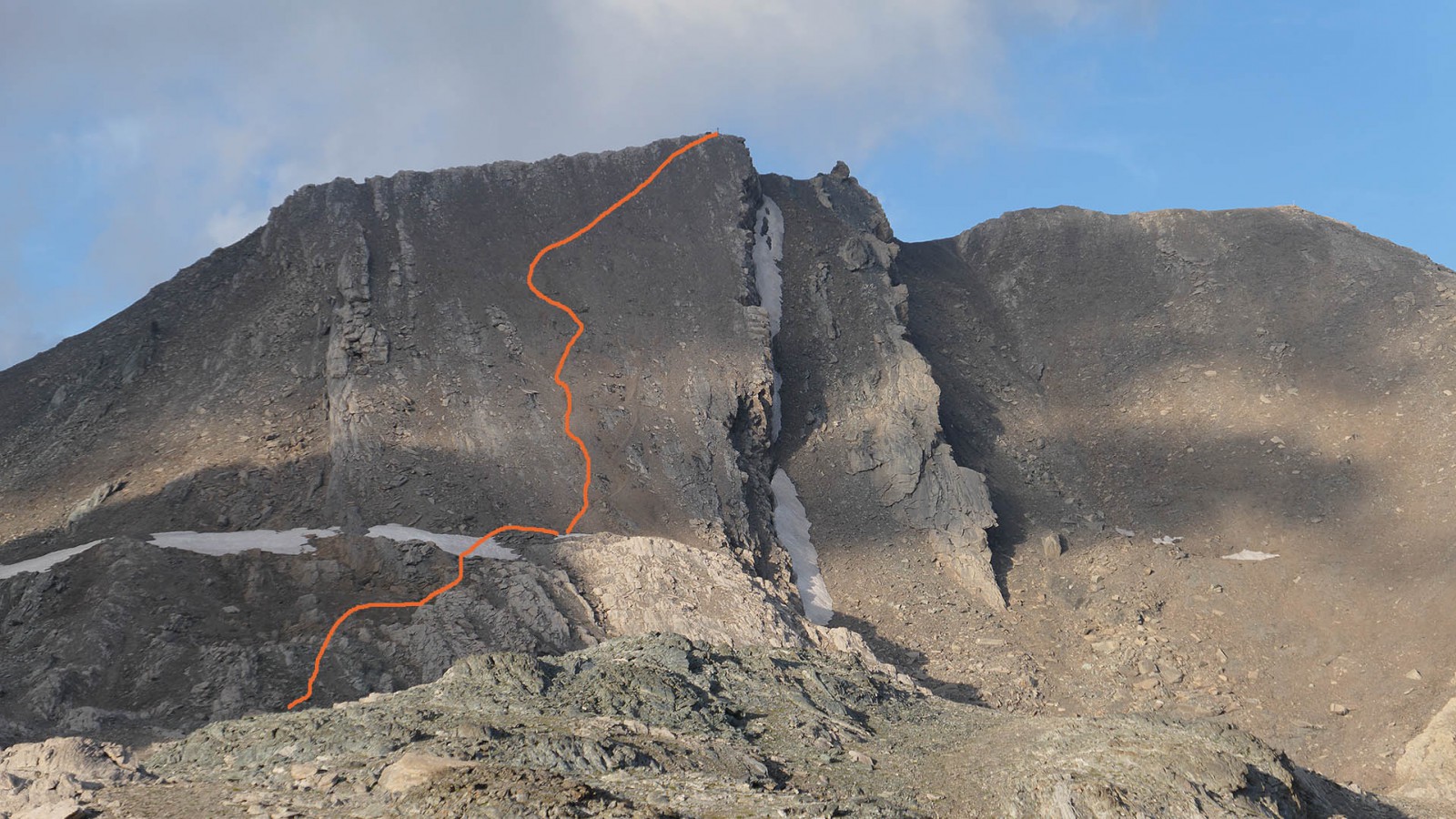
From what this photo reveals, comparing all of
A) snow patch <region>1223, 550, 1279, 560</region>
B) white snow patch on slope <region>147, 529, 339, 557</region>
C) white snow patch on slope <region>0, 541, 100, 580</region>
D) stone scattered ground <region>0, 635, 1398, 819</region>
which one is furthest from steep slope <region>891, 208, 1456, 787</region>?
white snow patch on slope <region>0, 541, 100, 580</region>

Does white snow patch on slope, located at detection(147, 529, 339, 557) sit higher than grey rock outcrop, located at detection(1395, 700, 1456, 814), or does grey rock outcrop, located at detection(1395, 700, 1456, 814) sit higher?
white snow patch on slope, located at detection(147, 529, 339, 557)

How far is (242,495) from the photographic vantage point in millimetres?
28891

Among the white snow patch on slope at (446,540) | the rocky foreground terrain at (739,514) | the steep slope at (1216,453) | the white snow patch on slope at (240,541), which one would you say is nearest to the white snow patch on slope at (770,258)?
the rocky foreground terrain at (739,514)

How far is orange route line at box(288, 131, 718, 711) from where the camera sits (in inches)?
901

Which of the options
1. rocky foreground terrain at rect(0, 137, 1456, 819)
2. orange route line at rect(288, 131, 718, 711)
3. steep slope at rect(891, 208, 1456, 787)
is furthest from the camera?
steep slope at rect(891, 208, 1456, 787)

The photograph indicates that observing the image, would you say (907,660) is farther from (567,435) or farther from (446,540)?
(446,540)

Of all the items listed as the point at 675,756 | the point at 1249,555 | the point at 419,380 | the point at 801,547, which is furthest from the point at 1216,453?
the point at 675,756

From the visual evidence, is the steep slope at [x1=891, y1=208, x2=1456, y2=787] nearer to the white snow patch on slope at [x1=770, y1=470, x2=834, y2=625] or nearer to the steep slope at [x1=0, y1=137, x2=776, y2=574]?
the white snow patch on slope at [x1=770, y1=470, x2=834, y2=625]

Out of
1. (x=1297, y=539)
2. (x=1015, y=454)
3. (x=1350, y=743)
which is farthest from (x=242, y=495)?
(x=1297, y=539)

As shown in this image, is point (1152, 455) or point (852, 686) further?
point (1152, 455)

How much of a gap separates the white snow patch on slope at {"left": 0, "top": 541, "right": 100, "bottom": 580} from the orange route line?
21.2 ft

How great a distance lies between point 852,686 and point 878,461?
16.9 m

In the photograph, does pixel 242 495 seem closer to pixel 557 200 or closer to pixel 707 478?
pixel 707 478

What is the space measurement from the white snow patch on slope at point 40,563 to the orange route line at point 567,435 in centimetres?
648
